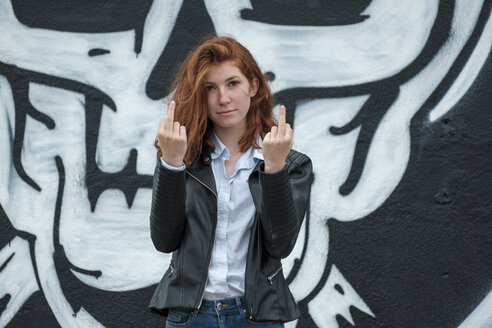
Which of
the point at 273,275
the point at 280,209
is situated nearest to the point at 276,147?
the point at 280,209

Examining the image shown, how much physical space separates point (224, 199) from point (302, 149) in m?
1.54

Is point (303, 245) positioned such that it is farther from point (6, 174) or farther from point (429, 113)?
point (6, 174)

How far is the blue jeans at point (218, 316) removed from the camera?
1855 millimetres

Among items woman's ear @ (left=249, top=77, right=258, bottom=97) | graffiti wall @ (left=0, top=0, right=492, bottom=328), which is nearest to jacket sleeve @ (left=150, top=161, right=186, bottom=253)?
woman's ear @ (left=249, top=77, right=258, bottom=97)

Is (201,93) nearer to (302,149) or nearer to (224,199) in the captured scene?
(224,199)

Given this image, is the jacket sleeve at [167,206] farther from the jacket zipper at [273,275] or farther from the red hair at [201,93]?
the jacket zipper at [273,275]

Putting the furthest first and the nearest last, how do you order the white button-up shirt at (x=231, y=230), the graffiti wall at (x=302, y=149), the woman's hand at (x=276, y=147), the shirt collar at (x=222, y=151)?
the graffiti wall at (x=302, y=149) < the shirt collar at (x=222, y=151) < the white button-up shirt at (x=231, y=230) < the woman's hand at (x=276, y=147)

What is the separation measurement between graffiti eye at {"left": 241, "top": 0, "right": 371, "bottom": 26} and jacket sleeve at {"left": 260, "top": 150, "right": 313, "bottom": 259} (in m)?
1.68

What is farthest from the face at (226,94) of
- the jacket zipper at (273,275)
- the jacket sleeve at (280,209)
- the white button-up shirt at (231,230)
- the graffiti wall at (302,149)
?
the graffiti wall at (302,149)

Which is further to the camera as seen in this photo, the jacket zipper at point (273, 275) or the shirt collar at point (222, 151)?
the shirt collar at point (222, 151)

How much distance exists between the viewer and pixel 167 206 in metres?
1.82

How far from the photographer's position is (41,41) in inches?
139

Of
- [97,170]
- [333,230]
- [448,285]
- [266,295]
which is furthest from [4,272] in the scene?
[448,285]

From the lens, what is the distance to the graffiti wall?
3299 mm
